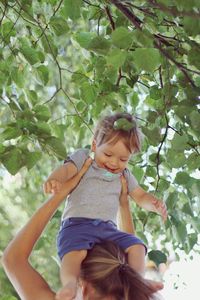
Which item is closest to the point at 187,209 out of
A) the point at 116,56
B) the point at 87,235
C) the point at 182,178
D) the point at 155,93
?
the point at 182,178

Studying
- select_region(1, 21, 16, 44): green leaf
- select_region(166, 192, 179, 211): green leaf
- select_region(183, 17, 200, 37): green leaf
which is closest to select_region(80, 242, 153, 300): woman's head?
select_region(166, 192, 179, 211): green leaf

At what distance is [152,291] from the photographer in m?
1.33

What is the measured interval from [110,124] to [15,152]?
0.25 meters

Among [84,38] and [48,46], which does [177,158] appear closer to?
[84,38]

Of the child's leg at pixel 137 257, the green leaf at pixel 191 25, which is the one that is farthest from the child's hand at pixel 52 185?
the green leaf at pixel 191 25

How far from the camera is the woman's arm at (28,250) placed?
4.73 feet

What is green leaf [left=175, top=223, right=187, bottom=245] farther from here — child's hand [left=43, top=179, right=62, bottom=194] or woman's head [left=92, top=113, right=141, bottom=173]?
child's hand [left=43, top=179, right=62, bottom=194]

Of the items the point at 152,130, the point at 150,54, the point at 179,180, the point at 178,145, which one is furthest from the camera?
the point at 179,180

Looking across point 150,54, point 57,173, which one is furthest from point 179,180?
point 150,54

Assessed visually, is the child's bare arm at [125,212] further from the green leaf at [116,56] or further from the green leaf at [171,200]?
the green leaf at [116,56]

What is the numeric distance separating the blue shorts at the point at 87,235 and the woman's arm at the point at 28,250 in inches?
2.1

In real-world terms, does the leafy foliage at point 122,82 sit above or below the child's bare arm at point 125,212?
above

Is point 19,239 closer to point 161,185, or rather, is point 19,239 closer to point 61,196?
point 61,196

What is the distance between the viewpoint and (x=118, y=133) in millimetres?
1541
